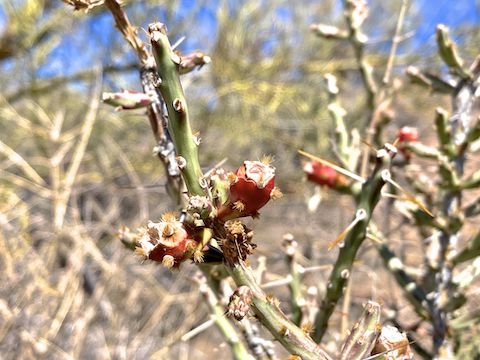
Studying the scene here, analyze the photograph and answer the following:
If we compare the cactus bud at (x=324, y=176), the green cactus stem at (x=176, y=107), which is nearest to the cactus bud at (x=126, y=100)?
the green cactus stem at (x=176, y=107)

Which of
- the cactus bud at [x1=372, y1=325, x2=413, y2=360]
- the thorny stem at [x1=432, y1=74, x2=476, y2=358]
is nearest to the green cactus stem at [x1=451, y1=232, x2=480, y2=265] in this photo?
the thorny stem at [x1=432, y1=74, x2=476, y2=358]

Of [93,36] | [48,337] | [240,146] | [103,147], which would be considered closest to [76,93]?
[103,147]

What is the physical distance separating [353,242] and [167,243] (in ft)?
1.64

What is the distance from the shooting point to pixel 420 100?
5152 mm

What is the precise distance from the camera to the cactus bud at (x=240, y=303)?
2.23 ft

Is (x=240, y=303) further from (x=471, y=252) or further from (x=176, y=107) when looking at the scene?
(x=471, y=252)

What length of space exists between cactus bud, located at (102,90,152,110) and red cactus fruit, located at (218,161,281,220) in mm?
322

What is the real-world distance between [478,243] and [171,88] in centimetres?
94

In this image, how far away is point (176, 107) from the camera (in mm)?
Answer: 744

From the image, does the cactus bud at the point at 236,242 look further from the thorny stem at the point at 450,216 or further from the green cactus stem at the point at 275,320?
the thorny stem at the point at 450,216

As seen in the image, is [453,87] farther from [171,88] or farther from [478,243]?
[171,88]

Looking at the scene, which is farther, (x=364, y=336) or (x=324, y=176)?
(x=324, y=176)

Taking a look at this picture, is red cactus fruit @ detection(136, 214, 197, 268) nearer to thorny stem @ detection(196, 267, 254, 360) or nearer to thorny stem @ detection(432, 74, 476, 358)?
Answer: thorny stem @ detection(196, 267, 254, 360)

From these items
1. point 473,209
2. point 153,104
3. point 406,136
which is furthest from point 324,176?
point 153,104
